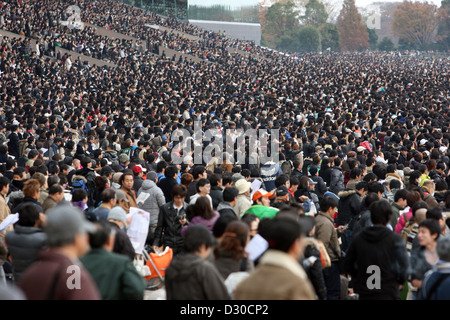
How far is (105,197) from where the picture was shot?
5.64 m

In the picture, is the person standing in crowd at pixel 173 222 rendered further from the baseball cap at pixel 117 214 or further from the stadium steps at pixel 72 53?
the stadium steps at pixel 72 53

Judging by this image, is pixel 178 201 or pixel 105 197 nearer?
pixel 105 197

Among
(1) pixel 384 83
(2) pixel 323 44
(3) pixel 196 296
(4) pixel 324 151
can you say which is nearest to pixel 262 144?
(4) pixel 324 151

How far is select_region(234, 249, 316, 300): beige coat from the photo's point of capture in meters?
2.94

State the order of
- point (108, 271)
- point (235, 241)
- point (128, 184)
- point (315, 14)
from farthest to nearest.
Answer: point (315, 14)
point (128, 184)
point (235, 241)
point (108, 271)

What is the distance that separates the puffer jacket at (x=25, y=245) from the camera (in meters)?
4.79

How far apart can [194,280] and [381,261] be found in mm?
1596

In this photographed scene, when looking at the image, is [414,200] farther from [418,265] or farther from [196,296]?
[196,296]

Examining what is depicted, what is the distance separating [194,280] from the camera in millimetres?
3615

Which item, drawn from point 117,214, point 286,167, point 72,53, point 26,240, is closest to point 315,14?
point 72,53

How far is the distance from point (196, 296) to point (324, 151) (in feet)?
27.1

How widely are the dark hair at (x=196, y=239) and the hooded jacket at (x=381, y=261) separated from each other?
1344mm

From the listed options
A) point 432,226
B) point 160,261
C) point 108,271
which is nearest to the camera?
point 108,271

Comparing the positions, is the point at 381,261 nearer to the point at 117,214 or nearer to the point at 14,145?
the point at 117,214
